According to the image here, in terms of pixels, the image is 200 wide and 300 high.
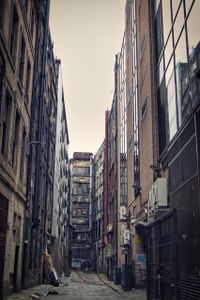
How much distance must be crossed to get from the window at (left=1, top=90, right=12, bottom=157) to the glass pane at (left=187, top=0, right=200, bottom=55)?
730 cm

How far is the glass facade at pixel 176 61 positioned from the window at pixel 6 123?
658 cm

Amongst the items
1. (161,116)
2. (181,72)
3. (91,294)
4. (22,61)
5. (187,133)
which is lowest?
(91,294)

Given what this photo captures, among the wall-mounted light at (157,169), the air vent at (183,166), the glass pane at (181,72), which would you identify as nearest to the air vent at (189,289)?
the air vent at (183,166)

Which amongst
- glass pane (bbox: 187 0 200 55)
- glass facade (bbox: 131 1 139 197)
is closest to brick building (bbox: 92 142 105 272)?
glass facade (bbox: 131 1 139 197)

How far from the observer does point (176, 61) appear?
16047 mm

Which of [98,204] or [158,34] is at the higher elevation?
[158,34]

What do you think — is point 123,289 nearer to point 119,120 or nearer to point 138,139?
point 138,139

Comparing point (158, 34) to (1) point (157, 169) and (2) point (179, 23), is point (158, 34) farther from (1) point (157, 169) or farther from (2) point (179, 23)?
(1) point (157, 169)

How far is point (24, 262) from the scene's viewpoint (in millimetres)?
21875

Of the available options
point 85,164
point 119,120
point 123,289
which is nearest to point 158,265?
point 123,289

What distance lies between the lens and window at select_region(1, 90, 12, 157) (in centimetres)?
1623

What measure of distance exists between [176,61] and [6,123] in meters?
7.13

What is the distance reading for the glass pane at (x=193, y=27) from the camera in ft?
42.4

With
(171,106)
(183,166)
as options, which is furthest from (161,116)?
(183,166)
